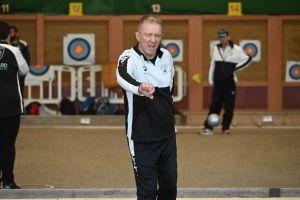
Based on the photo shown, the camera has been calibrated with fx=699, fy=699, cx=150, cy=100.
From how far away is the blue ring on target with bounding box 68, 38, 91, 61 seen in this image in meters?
15.1

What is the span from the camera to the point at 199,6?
15086 millimetres

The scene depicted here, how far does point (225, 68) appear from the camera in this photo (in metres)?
12.0

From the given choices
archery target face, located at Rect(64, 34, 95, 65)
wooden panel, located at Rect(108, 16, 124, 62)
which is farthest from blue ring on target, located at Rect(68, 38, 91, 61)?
wooden panel, located at Rect(108, 16, 124, 62)

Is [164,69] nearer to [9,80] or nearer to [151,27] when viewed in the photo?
[151,27]

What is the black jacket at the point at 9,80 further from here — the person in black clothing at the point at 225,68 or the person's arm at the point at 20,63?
the person in black clothing at the point at 225,68

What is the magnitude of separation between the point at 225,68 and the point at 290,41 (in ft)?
12.6

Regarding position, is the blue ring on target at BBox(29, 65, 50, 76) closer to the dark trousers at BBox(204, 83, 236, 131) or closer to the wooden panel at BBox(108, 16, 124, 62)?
the wooden panel at BBox(108, 16, 124, 62)

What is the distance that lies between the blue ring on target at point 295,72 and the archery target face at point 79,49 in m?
4.33

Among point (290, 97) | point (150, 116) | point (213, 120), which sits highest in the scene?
point (150, 116)

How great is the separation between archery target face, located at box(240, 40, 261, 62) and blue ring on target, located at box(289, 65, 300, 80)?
2.50 feet

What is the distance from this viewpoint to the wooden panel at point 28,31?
15.1 meters

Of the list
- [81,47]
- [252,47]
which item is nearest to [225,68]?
[252,47]

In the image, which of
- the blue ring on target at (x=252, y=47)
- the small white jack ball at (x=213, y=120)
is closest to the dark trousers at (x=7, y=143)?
the small white jack ball at (x=213, y=120)

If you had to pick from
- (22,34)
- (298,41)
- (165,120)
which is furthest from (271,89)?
(165,120)
